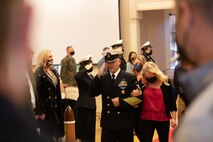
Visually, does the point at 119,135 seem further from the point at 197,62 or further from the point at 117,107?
the point at 197,62

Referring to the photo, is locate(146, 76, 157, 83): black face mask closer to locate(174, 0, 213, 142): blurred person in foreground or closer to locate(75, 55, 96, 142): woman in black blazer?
locate(75, 55, 96, 142): woman in black blazer

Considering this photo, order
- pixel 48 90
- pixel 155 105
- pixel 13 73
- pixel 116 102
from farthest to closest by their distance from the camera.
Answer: pixel 48 90 < pixel 155 105 < pixel 116 102 < pixel 13 73

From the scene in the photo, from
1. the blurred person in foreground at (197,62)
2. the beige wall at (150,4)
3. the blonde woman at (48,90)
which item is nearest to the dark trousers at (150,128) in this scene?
the blonde woman at (48,90)

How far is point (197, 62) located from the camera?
0.76m

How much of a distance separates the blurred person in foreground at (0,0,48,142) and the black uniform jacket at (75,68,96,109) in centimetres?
616

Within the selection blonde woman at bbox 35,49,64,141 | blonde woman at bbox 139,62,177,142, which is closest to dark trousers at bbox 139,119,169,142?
blonde woman at bbox 139,62,177,142

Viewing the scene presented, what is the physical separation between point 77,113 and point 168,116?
2065 millimetres

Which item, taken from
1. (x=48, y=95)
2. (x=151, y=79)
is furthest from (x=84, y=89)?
(x=151, y=79)

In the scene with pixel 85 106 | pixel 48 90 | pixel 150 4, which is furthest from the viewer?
pixel 150 4

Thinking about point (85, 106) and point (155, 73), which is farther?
point (85, 106)

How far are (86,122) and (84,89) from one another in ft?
1.55

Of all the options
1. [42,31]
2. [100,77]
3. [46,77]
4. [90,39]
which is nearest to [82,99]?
[46,77]

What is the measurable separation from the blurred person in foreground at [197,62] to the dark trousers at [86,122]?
6.28m

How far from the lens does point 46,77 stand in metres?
6.31
